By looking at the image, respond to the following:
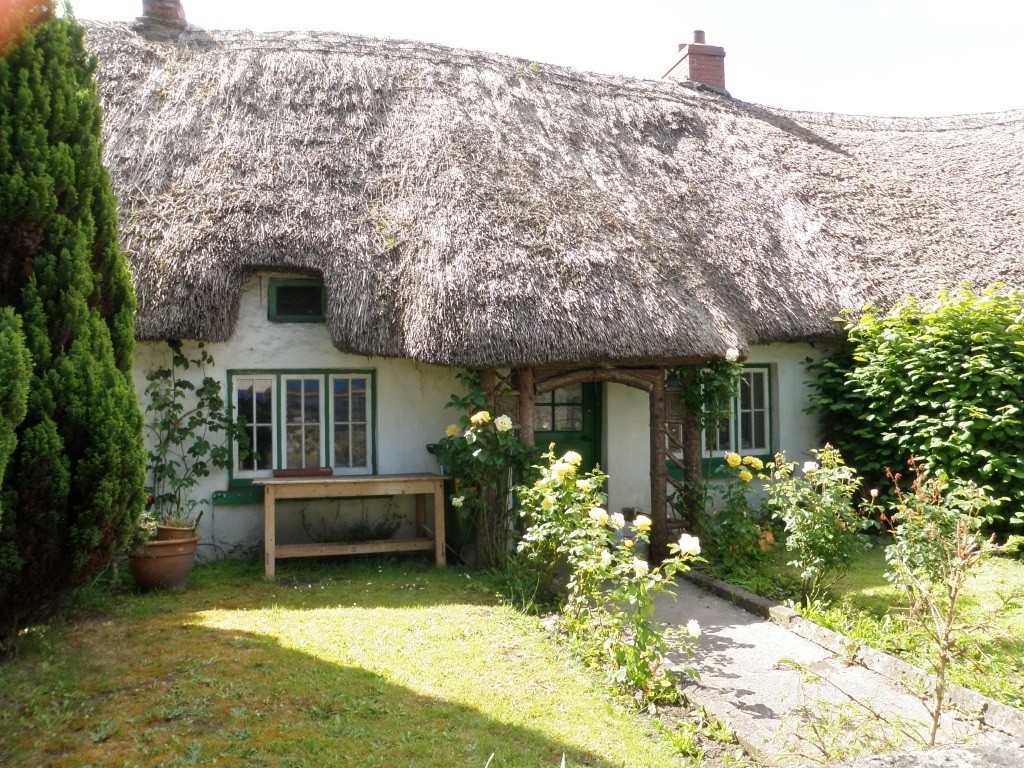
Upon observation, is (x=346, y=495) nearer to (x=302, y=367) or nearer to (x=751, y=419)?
(x=302, y=367)

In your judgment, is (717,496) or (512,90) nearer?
(717,496)

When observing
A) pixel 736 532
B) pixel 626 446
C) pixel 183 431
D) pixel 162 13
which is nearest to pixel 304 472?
pixel 183 431

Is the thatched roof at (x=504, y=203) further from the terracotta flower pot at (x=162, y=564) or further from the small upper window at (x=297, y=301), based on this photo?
the terracotta flower pot at (x=162, y=564)

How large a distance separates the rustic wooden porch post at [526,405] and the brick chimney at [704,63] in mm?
7607

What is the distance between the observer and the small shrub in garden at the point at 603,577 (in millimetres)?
4438

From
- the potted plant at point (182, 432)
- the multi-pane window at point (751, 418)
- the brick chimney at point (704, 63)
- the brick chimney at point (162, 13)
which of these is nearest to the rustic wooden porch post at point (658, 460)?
the multi-pane window at point (751, 418)

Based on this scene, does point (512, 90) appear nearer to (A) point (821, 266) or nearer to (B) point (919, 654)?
(A) point (821, 266)

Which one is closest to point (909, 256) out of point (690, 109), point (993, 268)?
point (993, 268)

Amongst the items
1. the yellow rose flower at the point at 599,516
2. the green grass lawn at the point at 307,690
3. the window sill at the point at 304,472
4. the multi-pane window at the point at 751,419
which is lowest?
the green grass lawn at the point at 307,690

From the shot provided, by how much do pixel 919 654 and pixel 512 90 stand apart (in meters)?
7.44

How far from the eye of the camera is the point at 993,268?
9195 millimetres

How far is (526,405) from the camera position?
7055 mm

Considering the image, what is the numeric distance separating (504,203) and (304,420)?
2.78 m

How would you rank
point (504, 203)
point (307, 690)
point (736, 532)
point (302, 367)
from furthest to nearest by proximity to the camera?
point (302, 367) → point (504, 203) → point (736, 532) → point (307, 690)
